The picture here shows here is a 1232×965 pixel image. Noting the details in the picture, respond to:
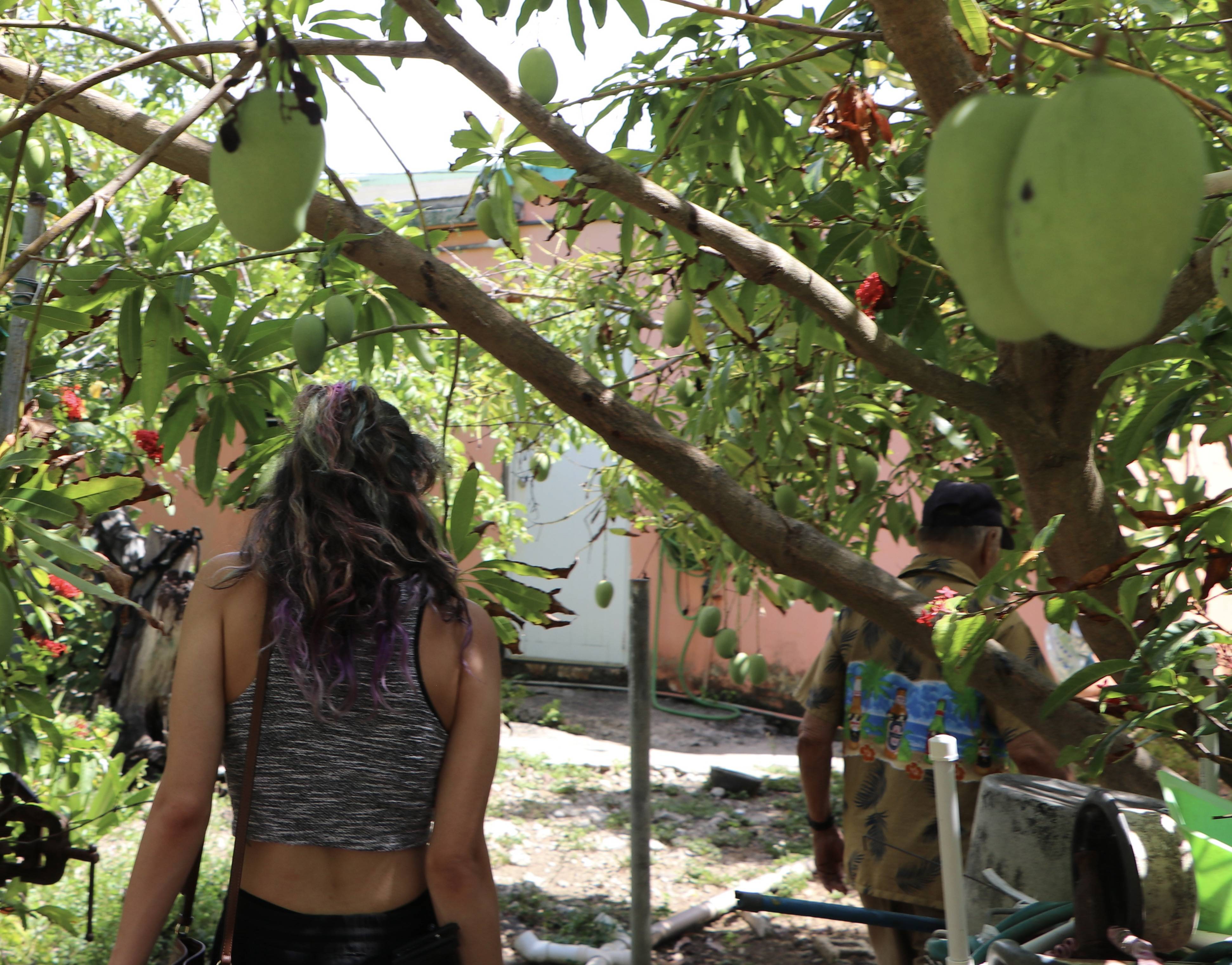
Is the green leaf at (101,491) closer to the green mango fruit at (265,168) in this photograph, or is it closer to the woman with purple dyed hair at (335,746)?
the woman with purple dyed hair at (335,746)

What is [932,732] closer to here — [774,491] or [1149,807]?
[774,491]

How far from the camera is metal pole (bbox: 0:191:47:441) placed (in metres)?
1.41

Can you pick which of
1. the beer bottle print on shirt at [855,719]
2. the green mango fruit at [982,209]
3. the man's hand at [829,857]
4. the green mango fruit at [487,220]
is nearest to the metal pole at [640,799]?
the man's hand at [829,857]

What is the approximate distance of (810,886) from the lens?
12.9 ft

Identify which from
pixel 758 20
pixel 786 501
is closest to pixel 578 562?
pixel 786 501

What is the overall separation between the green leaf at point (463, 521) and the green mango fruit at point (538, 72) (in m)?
0.67

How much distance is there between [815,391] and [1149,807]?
1.60 metres

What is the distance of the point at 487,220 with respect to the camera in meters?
2.03

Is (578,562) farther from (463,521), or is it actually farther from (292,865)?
(292,865)

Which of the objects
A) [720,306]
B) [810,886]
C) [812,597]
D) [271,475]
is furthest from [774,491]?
[810,886]

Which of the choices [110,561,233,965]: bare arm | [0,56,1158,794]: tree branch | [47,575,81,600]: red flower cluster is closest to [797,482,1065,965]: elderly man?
[0,56,1158,794]: tree branch

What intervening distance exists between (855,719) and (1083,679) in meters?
1.11

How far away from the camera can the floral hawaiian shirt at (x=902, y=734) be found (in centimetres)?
209

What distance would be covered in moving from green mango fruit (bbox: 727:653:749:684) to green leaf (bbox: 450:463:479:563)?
198 cm
